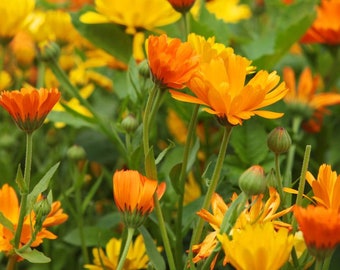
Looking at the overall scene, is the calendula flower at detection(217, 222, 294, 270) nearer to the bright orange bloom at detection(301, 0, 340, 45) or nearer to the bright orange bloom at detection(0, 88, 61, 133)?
the bright orange bloom at detection(0, 88, 61, 133)

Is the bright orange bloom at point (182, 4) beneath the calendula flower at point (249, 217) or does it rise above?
above

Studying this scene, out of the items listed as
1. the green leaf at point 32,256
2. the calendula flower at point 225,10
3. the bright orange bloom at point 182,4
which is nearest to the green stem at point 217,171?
the green leaf at point 32,256

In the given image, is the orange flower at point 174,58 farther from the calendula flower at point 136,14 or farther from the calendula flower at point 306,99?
the calendula flower at point 306,99

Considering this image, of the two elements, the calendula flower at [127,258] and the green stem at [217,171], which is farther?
the calendula flower at [127,258]

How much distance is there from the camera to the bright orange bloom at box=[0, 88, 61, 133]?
605 mm

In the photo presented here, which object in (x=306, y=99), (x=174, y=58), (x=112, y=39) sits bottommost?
(x=306, y=99)

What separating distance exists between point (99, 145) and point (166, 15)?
0.22 meters

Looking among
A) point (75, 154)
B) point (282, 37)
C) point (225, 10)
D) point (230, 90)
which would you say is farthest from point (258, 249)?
point (225, 10)

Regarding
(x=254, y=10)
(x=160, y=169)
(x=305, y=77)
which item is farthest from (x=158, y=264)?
(x=254, y=10)

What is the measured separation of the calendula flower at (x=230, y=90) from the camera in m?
0.59

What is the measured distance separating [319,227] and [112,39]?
0.52 meters

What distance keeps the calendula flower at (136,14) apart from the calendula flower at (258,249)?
1.47ft

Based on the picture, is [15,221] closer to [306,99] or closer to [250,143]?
Result: [250,143]

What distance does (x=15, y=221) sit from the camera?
680mm
